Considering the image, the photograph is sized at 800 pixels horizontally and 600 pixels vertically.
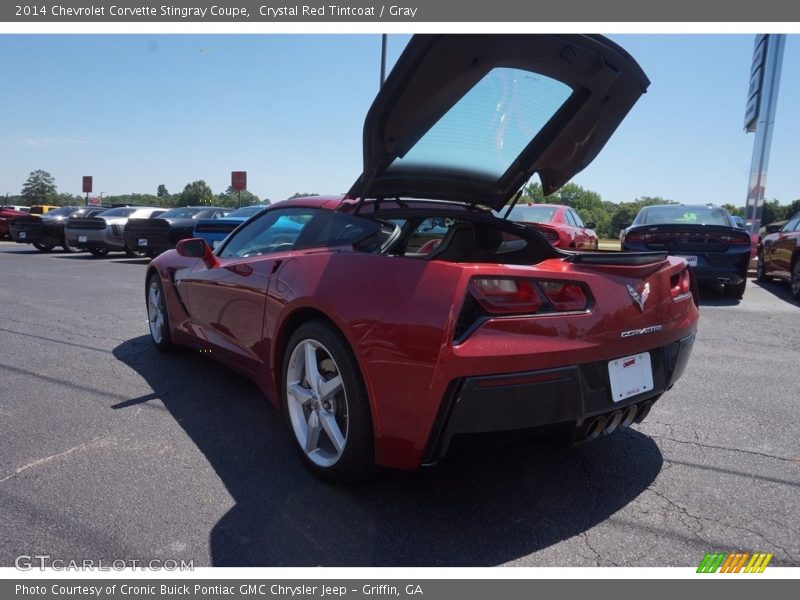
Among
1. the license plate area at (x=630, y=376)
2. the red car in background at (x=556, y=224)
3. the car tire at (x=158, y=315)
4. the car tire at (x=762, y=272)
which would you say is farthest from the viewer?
the car tire at (x=762, y=272)

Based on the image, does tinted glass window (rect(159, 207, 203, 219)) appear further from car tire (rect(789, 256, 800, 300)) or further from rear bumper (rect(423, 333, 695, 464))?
rear bumper (rect(423, 333, 695, 464))

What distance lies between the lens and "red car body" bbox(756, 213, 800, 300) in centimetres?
838

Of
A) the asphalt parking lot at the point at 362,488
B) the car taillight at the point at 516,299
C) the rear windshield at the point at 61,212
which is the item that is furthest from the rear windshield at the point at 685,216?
the rear windshield at the point at 61,212

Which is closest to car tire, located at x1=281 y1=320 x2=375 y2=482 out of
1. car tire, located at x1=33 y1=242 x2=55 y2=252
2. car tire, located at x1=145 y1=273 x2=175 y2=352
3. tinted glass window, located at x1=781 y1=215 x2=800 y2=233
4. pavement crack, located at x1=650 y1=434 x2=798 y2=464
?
pavement crack, located at x1=650 y1=434 x2=798 y2=464

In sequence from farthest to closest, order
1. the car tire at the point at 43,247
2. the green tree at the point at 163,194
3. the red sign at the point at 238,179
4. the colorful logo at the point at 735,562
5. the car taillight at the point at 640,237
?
1. the green tree at the point at 163,194
2. the red sign at the point at 238,179
3. the car tire at the point at 43,247
4. the car taillight at the point at 640,237
5. the colorful logo at the point at 735,562

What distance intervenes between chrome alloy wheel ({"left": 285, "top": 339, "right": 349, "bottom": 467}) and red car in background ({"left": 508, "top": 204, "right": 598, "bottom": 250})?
5254mm

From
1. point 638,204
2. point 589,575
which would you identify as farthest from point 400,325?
Answer: point 638,204

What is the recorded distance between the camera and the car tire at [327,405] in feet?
7.32

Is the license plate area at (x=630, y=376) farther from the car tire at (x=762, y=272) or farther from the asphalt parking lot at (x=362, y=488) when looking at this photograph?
the car tire at (x=762, y=272)

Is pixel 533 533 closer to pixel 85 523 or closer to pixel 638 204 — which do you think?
pixel 85 523

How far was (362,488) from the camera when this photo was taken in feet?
7.93

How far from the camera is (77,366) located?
4.21 metres

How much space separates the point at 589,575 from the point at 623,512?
1.53 feet

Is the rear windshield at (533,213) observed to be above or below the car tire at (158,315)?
above
